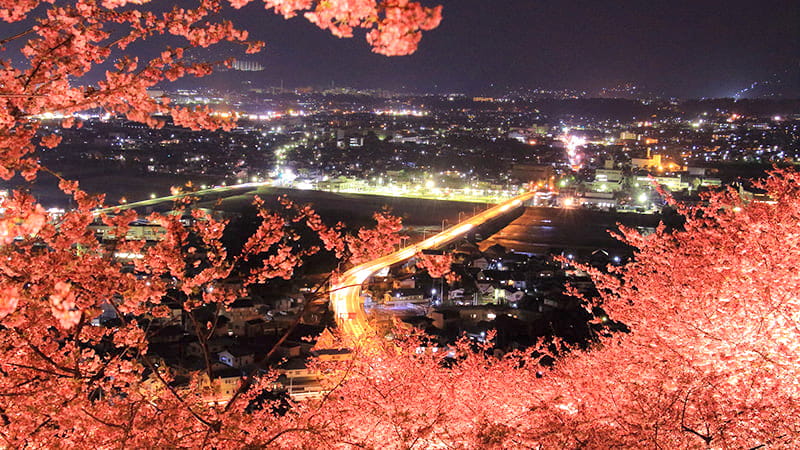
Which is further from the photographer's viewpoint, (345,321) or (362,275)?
(362,275)

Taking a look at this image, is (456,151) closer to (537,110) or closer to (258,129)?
(258,129)

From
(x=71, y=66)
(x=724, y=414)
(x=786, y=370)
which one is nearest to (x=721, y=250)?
(x=786, y=370)

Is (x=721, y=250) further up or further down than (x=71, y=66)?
further down

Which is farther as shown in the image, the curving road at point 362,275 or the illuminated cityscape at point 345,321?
the curving road at point 362,275

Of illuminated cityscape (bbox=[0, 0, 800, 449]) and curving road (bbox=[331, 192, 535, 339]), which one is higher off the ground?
illuminated cityscape (bbox=[0, 0, 800, 449])

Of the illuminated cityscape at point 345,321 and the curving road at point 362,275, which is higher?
the illuminated cityscape at point 345,321

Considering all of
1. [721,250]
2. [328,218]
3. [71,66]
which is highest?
[71,66]

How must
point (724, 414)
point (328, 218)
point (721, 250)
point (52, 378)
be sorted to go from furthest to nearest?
1. point (328, 218)
2. point (721, 250)
3. point (52, 378)
4. point (724, 414)

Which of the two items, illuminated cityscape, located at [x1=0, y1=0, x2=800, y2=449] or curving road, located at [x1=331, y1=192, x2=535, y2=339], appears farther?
curving road, located at [x1=331, y1=192, x2=535, y2=339]
